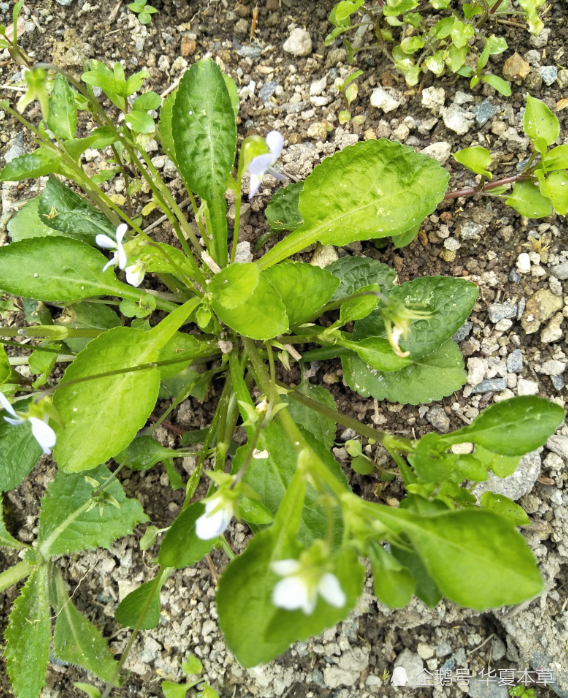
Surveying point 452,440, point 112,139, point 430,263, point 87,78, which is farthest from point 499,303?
point 87,78

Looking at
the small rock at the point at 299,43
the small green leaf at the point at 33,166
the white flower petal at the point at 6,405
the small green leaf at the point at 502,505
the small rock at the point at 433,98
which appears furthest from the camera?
the small rock at the point at 299,43

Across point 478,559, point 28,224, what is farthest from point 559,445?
point 28,224

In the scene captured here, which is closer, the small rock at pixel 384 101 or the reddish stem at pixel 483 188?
the reddish stem at pixel 483 188

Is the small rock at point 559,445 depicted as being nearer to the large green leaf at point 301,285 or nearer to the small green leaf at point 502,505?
the small green leaf at point 502,505

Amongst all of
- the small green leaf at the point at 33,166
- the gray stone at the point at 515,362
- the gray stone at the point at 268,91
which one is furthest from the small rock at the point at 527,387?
the small green leaf at the point at 33,166

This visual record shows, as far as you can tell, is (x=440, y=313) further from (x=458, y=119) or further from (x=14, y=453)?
(x=14, y=453)

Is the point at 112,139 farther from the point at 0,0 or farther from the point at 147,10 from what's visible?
the point at 0,0

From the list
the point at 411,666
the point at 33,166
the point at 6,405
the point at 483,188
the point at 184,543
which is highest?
the point at 33,166

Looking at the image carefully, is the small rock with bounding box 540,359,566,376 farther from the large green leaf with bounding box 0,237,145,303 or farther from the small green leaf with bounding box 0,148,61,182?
the small green leaf with bounding box 0,148,61,182
